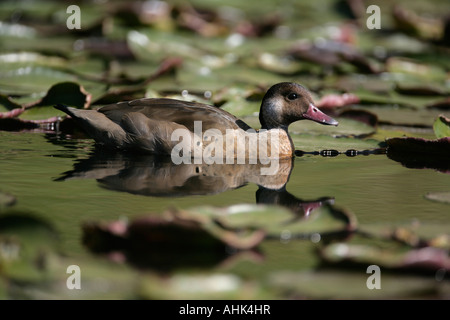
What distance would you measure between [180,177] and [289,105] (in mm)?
1705

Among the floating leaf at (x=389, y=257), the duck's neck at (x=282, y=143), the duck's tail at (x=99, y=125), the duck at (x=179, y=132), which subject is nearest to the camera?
the floating leaf at (x=389, y=257)

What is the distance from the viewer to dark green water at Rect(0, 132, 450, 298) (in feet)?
12.4

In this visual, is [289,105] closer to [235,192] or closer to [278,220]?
[235,192]

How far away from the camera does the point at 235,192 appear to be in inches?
194

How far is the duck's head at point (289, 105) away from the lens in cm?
659

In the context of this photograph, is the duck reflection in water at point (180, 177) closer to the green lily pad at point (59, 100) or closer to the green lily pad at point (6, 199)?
the green lily pad at point (59, 100)

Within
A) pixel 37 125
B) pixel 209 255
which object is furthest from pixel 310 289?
pixel 37 125

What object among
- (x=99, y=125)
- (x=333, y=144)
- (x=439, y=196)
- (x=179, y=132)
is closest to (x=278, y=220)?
(x=439, y=196)

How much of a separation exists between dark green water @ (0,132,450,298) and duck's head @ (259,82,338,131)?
45 cm

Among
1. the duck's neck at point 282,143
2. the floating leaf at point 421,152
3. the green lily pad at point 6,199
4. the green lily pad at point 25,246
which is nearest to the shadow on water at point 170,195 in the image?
the duck's neck at point 282,143

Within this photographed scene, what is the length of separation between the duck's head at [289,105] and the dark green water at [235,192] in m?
0.45

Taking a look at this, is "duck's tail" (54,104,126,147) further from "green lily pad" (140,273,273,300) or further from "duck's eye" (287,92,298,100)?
"green lily pad" (140,273,273,300)

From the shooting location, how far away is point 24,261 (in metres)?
3.10

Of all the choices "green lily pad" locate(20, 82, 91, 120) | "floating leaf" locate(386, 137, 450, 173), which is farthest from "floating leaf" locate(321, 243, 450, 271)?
"green lily pad" locate(20, 82, 91, 120)
